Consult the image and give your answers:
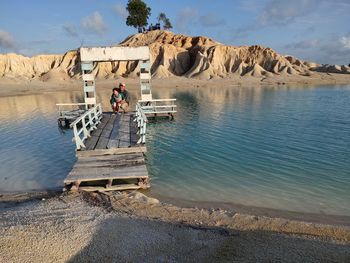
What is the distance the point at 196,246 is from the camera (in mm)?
5844

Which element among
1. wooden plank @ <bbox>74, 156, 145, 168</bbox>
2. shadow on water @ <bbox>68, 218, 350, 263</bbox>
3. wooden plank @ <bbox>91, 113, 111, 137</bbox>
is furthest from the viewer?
wooden plank @ <bbox>91, 113, 111, 137</bbox>

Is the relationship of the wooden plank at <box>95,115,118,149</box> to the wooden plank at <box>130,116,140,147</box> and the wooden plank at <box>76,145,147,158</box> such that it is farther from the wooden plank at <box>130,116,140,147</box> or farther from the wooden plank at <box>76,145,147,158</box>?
the wooden plank at <box>130,116,140,147</box>

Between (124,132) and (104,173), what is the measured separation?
5067 mm

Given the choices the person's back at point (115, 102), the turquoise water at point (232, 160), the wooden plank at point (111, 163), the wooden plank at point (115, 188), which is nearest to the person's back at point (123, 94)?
the person's back at point (115, 102)

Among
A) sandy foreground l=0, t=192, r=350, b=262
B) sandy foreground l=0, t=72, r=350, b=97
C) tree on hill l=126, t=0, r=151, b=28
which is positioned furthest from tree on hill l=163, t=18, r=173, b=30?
sandy foreground l=0, t=192, r=350, b=262

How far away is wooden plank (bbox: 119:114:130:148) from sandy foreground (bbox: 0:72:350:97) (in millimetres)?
41559

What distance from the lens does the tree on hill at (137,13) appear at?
300ft

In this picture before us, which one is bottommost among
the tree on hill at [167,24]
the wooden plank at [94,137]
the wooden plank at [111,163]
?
the wooden plank at [111,163]

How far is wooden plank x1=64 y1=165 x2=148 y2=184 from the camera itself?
961 centimetres

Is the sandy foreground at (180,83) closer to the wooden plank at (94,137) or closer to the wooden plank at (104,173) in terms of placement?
the wooden plank at (94,137)

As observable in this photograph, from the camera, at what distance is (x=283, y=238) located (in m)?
6.11

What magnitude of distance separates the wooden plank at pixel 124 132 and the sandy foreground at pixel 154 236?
4.68 meters

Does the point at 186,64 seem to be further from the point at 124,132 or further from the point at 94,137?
the point at 94,137

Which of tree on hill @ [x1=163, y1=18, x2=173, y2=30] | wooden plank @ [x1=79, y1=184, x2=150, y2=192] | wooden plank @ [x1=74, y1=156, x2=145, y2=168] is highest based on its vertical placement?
tree on hill @ [x1=163, y1=18, x2=173, y2=30]
